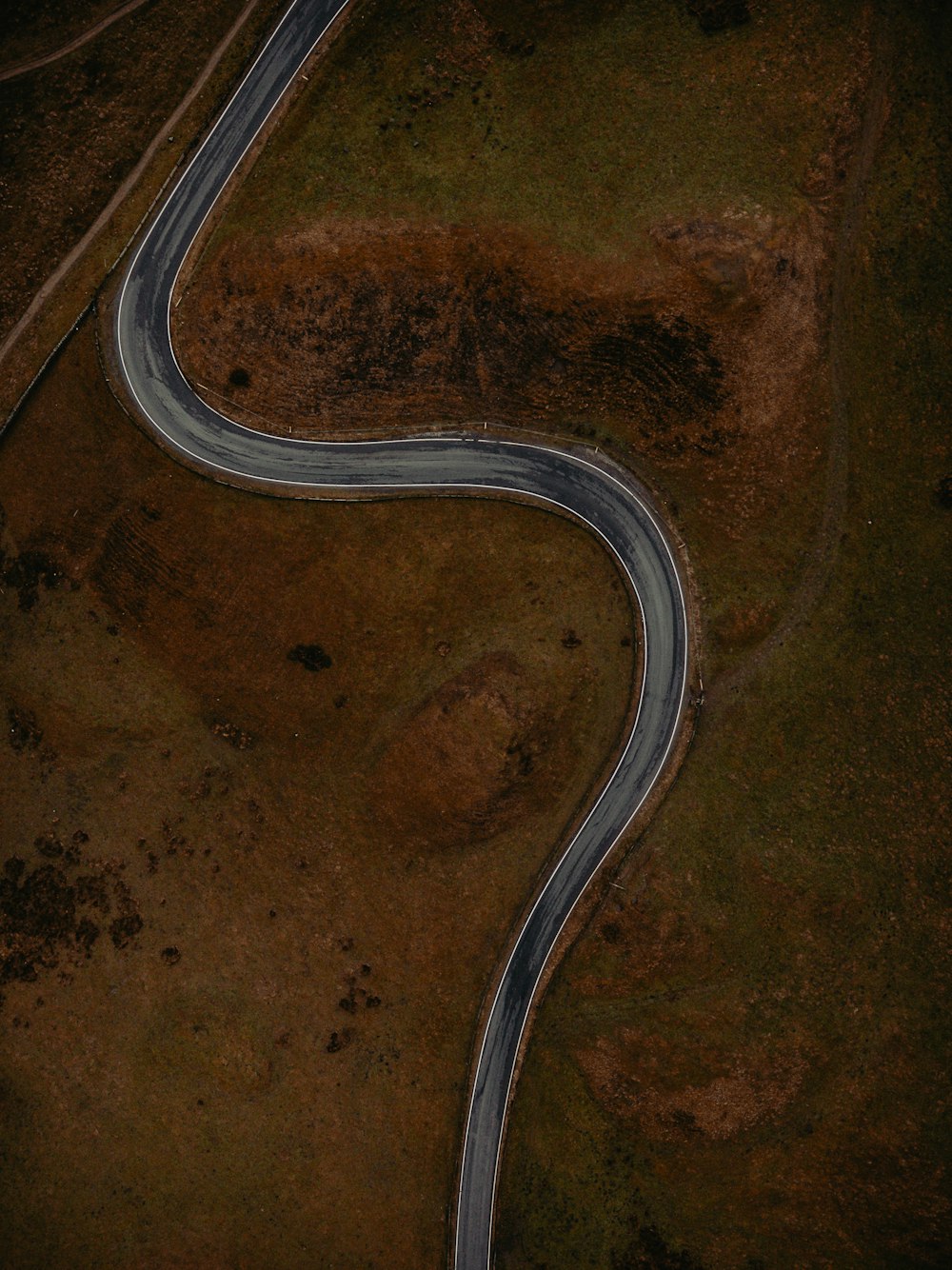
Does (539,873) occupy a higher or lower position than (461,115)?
lower

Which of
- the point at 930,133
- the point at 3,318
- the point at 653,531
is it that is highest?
the point at 3,318

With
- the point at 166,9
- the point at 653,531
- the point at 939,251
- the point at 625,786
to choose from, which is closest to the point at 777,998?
the point at 625,786

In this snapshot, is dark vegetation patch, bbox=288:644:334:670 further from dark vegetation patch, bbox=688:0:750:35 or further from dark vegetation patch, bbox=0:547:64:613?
dark vegetation patch, bbox=688:0:750:35

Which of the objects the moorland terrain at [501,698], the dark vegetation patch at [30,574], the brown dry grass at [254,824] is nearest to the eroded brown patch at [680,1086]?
the moorland terrain at [501,698]

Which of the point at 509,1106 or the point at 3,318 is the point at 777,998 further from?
the point at 3,318

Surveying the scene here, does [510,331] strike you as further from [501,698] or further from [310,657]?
[310,657]

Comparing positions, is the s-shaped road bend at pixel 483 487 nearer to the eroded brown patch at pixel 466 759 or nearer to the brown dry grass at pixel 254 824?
the brown dry grass at pixel 254 824

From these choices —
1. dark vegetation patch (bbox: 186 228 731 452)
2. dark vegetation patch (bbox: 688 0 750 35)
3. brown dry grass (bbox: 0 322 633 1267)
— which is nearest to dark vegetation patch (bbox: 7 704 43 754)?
brown dry grass (bbox: 0 322 633 1267)
